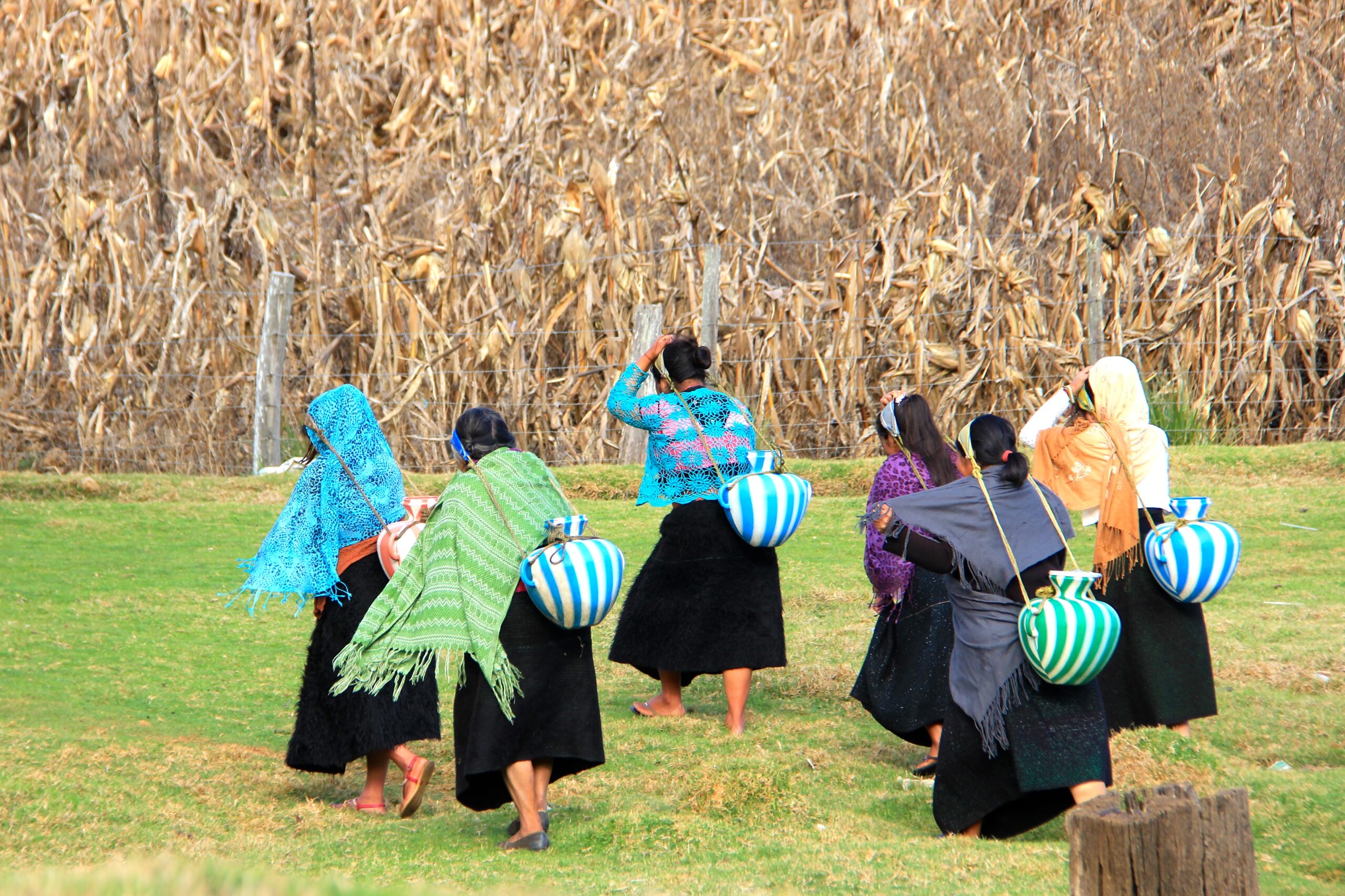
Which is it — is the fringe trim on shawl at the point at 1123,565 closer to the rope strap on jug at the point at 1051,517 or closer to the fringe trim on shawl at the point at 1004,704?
the rope strap on jug at the point at 1051,517

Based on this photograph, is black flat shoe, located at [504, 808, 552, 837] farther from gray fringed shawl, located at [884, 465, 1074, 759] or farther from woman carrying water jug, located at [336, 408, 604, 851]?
gray fringed shawl, located at [884, 465, 1074, 759]

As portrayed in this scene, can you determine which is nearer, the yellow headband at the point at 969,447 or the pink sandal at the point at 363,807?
the yellow headband at the point at 969,447

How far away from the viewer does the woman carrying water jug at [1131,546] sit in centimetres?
574

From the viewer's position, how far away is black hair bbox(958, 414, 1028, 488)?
490cm

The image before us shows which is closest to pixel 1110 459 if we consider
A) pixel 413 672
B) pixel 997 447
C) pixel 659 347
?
pixel 997 447

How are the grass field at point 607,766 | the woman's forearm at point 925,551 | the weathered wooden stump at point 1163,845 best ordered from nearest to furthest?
the weathered wooden stump at point 1163,845, the grass field at point 607,766, the woman's forearm at point 925,551

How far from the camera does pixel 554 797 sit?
5.51 m

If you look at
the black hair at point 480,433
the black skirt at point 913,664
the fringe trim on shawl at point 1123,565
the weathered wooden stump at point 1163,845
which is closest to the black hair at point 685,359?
the black skirt at point 913,664

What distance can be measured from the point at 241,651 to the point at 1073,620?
4.89 meters

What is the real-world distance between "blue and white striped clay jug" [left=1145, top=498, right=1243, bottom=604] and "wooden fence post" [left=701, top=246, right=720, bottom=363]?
6718mm

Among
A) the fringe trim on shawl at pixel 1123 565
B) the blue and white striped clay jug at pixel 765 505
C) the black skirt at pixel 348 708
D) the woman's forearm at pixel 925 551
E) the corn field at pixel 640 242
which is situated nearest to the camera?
the woman's forearm at pixel 925 551

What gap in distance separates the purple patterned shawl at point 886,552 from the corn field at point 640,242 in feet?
21.5

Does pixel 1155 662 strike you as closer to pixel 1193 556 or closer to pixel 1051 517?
pixel 1193 556

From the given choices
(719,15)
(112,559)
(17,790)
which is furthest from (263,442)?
(719,15)
